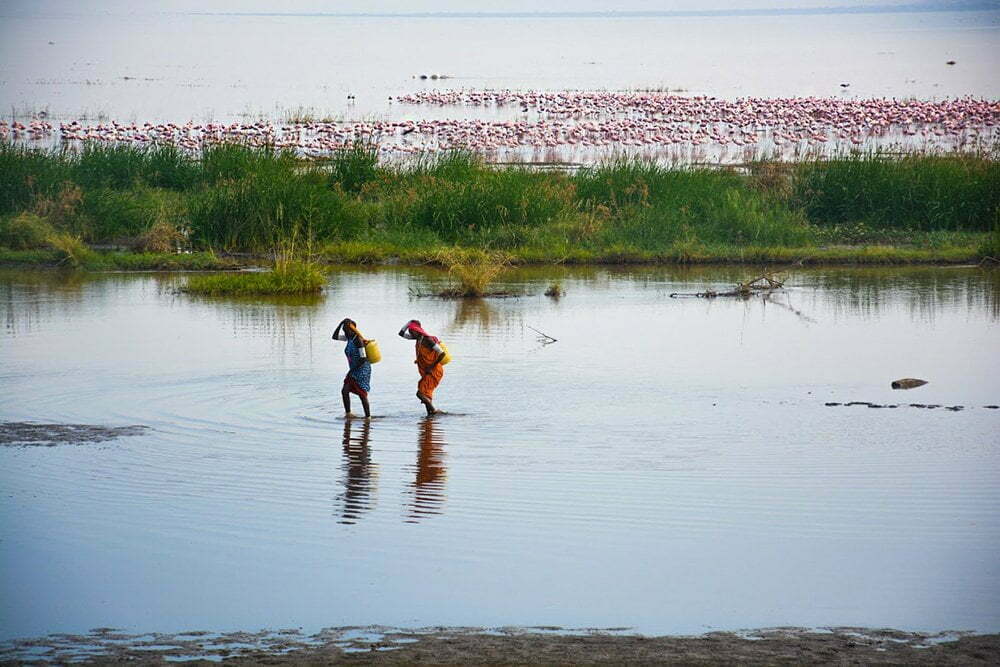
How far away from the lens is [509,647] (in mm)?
6688

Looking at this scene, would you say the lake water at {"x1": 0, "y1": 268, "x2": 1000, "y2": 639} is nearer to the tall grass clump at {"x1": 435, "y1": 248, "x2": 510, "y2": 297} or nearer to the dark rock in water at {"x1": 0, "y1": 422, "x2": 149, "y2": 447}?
the dark rock in water at {"x1": 0, "y1": 422, "x2": 149, "y2": 447}

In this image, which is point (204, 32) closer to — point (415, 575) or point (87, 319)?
point (87, 319)

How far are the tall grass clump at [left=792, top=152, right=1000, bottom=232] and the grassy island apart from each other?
0.03 metres

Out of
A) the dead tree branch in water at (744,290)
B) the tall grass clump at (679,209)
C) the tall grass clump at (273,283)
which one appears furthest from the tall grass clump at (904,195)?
the tall grass clump at (273,283)

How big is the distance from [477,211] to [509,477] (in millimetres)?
14952

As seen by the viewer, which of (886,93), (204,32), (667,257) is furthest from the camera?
(204,32)

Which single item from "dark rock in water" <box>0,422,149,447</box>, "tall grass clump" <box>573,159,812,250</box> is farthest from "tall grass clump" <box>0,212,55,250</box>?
"dark rock in water" <box>0,422,149,447</box>

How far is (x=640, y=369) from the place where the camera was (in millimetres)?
14547

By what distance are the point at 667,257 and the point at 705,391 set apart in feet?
35.3

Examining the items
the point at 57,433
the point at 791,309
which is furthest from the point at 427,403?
the point at 791,309

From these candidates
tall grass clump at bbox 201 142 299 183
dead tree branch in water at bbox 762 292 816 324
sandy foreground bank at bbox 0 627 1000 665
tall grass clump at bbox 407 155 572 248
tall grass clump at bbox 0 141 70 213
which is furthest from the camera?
tall grass clump at bbox 201 142 299 183

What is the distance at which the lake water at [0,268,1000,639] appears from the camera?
25.0ft

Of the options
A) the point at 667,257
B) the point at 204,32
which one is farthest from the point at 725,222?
the point at 204,32

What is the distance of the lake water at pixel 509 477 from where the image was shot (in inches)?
300
